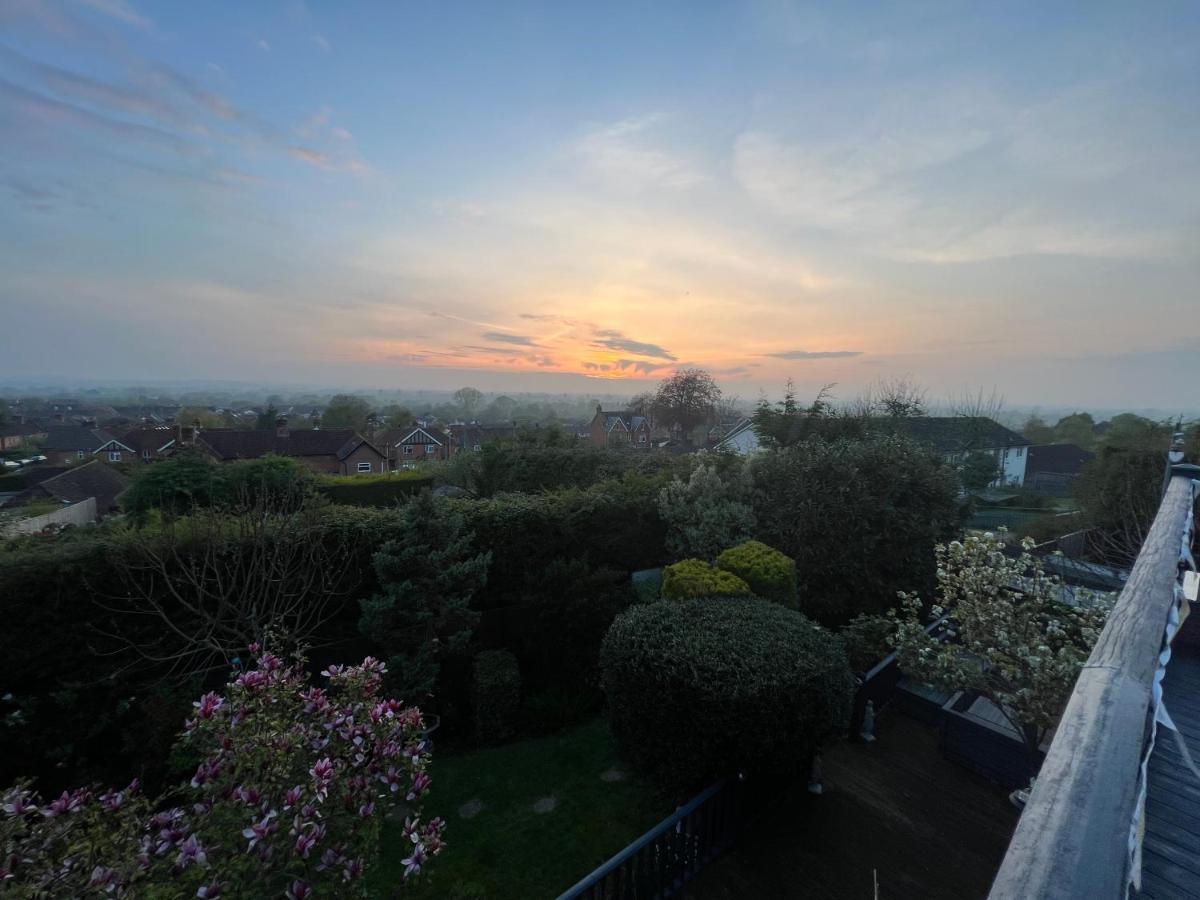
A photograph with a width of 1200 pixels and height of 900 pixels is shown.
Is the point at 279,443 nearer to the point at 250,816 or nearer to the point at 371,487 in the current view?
the point at 371,487

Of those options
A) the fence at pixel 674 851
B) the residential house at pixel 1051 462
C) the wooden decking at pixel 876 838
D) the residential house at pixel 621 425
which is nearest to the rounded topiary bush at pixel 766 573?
the wooden decking at pixel 876 838

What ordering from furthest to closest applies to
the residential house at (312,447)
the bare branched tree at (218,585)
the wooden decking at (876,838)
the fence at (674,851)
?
1. the residential house at (312,447)
2. the bare branched tree at (218,585)
3. the wooden decking at (876,838)
4. the fence at (674,851)

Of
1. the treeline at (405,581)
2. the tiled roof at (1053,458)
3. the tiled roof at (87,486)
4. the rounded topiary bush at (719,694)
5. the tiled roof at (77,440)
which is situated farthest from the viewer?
the tiled roof at (77,440)

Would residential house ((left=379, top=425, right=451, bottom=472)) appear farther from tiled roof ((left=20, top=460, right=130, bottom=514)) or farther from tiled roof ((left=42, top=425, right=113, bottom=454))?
tiled roof ((left=42, top=425, right=113, bottom=454))

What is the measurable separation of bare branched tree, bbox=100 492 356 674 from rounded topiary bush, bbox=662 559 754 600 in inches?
199

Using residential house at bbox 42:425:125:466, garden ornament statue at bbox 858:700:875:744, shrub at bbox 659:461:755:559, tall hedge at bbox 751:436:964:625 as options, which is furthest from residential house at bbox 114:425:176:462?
garden ornament statue at bbox 858:700:875:744

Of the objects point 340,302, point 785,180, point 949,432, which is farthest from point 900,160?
point 949,432

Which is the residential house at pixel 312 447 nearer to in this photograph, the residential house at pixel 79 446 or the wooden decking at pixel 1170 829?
the residential house at pixel 79 446

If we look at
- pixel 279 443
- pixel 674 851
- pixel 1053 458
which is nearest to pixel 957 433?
pixel 1053 458

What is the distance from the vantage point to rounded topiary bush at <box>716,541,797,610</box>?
23.4 feet

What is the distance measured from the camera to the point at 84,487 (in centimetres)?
2523

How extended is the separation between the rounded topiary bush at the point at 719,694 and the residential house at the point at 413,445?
41.2m

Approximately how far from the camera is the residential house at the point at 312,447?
3794cm

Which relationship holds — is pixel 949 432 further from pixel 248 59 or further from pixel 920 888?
pixel 248 59
